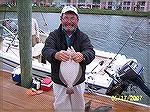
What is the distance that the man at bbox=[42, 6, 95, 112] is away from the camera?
1543mm

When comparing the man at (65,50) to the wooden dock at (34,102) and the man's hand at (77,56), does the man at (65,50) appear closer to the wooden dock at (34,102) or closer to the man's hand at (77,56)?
the man's hand at (77,56)

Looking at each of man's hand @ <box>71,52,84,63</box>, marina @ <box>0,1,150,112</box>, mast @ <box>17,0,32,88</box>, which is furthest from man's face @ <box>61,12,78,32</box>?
mast @ <box>17,0,32,88</box>

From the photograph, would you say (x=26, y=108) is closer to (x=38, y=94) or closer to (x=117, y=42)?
(x=38, y=94)

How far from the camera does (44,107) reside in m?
2.46

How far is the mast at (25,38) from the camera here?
8.18 feet

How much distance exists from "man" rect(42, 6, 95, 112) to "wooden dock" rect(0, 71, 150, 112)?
0.61 meters

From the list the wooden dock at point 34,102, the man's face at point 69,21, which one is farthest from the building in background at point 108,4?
the wooden dock at point 34,102

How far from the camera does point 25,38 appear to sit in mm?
2664

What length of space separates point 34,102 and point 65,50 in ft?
3.55

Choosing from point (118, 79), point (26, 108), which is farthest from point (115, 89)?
point (26, 108)

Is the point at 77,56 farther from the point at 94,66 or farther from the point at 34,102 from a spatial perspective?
the point at 94,66

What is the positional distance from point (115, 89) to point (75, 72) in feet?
5.70

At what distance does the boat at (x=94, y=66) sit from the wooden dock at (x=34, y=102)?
0.25 meters

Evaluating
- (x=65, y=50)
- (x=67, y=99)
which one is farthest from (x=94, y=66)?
(x=65, y=50)
